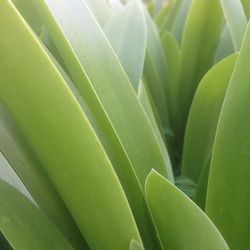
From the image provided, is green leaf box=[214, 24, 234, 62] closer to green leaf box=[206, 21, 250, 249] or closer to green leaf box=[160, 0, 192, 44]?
green leaf box=[160, 0, 192, 44]

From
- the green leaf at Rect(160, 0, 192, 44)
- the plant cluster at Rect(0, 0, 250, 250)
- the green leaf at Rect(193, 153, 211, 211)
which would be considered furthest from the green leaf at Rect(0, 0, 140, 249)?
the green leaf at Rect(160, 0, 192, 44)

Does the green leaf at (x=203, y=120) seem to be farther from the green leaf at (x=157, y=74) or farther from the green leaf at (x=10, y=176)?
the green leaf at (x=10, y=176)

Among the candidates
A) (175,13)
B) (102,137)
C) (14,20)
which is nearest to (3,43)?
(14,20)

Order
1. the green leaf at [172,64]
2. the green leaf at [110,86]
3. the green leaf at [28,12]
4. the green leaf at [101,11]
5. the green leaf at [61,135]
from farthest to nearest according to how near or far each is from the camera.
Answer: the green leaf at [172,64], the green leaf at [101,11], the green leaf at [28,12], the green leaf at [110,86], the green leaf at [61,135]

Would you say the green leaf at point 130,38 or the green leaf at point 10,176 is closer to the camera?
the green leaf at point 10,176

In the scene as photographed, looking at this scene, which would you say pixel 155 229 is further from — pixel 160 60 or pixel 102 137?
pixel 160 60

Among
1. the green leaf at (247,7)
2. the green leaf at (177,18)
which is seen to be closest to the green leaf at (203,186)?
the green leaf at (247,7)

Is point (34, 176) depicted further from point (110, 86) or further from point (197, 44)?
point (197, 44)
